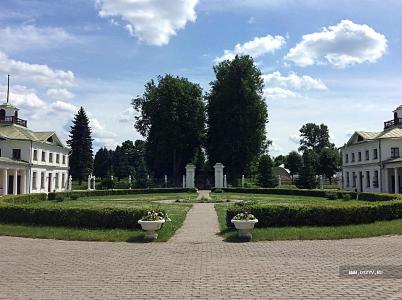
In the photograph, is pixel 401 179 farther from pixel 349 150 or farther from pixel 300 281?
pixel 300 281

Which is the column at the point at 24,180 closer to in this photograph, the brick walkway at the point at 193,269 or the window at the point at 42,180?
the window at the point at 42,180

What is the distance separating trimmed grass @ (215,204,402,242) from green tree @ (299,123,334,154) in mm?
80824

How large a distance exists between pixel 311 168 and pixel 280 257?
44129mm

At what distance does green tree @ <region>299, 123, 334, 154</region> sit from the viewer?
93.7m

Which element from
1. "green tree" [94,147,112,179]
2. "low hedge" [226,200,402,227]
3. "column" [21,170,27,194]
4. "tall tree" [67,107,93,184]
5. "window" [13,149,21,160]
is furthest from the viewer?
"green tree" [94,147,112,179]

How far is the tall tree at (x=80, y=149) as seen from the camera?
7006 cm

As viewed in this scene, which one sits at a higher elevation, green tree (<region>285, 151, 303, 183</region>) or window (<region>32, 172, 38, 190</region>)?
green tree (<region>285, 151, 303, 183</region>)

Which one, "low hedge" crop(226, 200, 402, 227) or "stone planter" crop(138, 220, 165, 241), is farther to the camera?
"low hedge" crop(226, 200, 402, 227)

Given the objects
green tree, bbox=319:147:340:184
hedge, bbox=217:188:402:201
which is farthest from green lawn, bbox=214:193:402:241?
green tree, bbox=319:147:340:184

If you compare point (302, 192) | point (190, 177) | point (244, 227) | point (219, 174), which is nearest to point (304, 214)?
point (244, 227)

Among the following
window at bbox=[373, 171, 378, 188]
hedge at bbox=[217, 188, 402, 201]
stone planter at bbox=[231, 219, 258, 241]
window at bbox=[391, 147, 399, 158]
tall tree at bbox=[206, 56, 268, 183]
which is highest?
tall tree at bbox=[206, 56, 268, 183]

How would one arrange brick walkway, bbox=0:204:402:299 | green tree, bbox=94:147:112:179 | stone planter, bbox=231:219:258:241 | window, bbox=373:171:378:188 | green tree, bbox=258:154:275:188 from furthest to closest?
green tree, bbox=94:147:112:179 → green tree, bbox=258:154:275:188 → window, bbox=373:171:378:188 → stone planter, bbox=231:219:258:241 → brick walkway, bbox=0:204:402:299

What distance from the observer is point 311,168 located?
52.4m

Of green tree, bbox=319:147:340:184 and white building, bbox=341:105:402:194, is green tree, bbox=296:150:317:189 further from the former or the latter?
green tree, bbox=319:147:340:184
